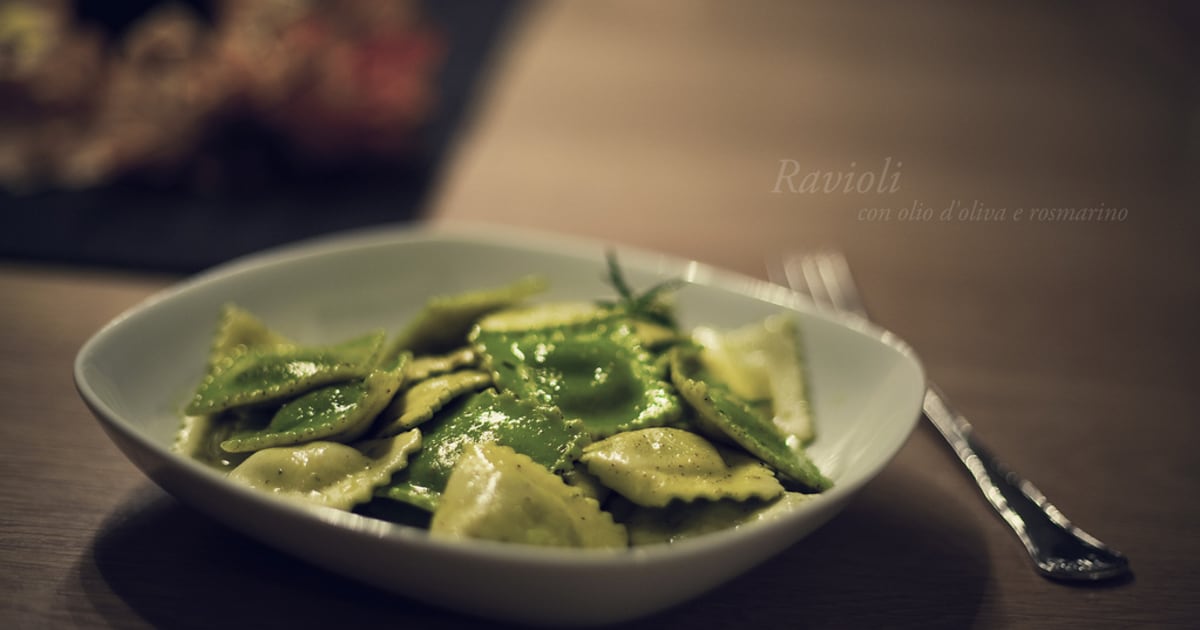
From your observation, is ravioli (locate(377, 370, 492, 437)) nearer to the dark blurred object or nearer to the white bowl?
the white bowl

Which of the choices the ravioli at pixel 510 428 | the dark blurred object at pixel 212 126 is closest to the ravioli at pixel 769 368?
the ravioli at pixel 510 428

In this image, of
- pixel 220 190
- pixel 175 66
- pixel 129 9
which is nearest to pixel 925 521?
pixel 220 190

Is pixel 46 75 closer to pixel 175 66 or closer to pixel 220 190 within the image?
pixel 175 66

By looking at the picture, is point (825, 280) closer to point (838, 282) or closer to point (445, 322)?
point (838, 282)

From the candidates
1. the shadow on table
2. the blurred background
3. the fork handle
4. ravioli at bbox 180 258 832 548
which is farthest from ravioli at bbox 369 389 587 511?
the blurred background

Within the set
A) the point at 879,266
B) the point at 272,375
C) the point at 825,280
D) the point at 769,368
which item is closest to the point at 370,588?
the point at 272,375

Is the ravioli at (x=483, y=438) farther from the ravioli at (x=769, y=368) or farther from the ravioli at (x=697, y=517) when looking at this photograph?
the ravioli at (x=769, y=368)
